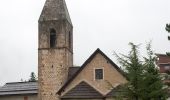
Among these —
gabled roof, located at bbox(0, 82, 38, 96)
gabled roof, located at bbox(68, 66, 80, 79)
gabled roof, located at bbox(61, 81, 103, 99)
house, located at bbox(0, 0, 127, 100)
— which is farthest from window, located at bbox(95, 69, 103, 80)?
gabled roof, located at bbox(0, 82, 38, 96)

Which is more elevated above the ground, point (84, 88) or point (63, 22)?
point (63, 22)

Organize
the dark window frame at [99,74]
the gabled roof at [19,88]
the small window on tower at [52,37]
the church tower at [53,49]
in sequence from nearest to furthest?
the dark window frame at [99,74] < the church tower at [53,49] < the small window on tower at [52,37] < the gabled roof at [19,88]

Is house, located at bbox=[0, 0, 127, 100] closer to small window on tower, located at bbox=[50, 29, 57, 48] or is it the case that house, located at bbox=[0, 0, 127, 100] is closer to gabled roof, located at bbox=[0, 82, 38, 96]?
small window on tower, located at bbox=[50, 29, 57, 48]

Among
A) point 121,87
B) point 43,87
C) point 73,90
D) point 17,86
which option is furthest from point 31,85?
point 121,87

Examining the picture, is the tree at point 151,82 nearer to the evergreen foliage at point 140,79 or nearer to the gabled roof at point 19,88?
the evergreen foliage at point 140,79

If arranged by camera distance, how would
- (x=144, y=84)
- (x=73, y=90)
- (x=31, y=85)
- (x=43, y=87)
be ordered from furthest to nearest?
(x=31, y=85), (x=43, y=87), (x=73, y=90), (x=144, y=84)

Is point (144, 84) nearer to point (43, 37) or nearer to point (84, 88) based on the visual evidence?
point (84, 88)

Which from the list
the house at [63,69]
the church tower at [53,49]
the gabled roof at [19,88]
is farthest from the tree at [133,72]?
the gabled roof at [19,88]

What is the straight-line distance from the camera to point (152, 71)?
27.5 meters

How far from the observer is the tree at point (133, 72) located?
26.3 metres

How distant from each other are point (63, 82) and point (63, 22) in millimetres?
5860

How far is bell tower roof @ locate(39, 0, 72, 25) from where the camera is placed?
4753 centimetres

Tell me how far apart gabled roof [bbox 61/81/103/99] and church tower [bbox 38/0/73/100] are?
8.45ft

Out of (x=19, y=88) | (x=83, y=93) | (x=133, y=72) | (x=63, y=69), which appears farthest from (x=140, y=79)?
(x=19, y=88)
